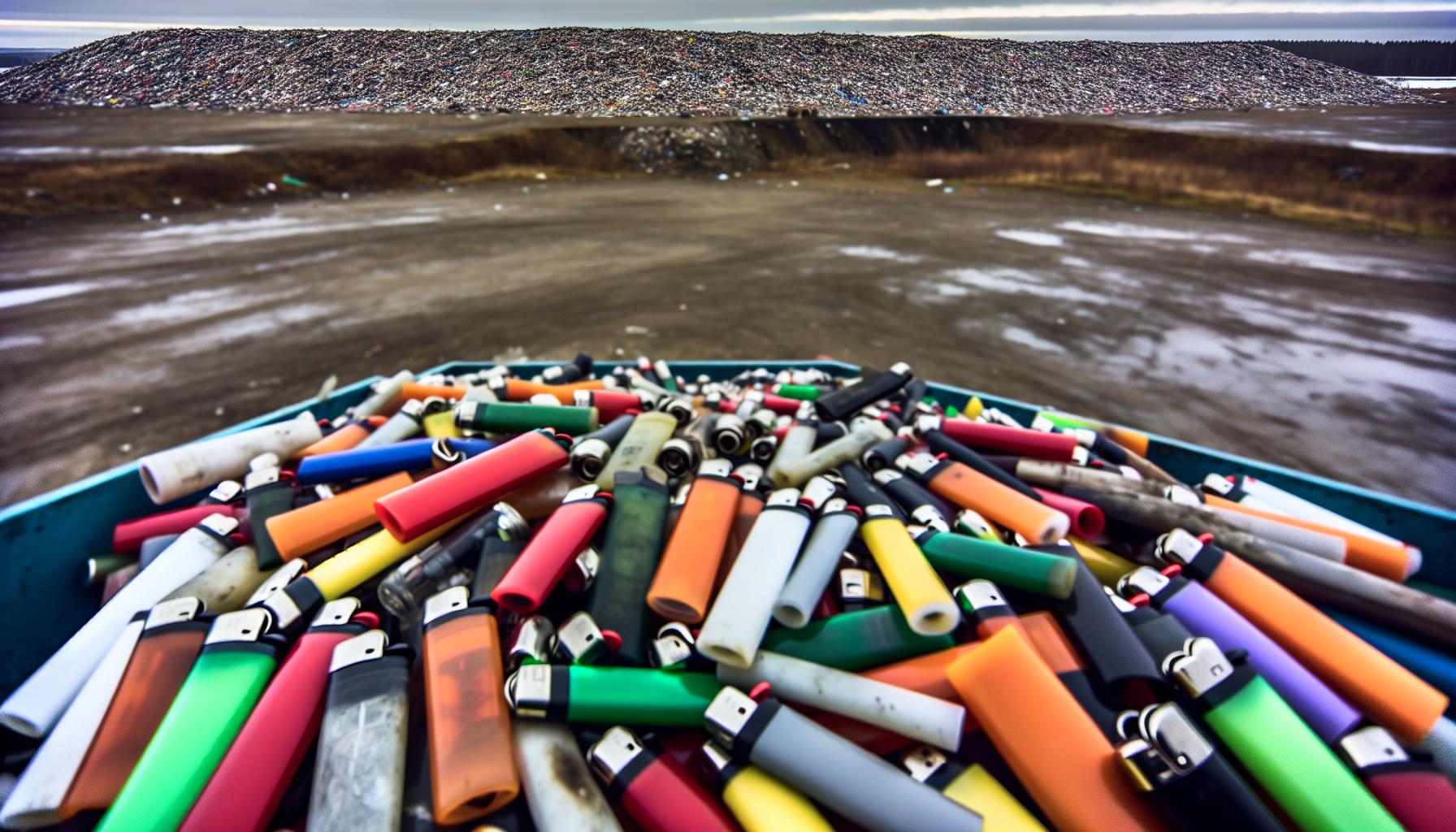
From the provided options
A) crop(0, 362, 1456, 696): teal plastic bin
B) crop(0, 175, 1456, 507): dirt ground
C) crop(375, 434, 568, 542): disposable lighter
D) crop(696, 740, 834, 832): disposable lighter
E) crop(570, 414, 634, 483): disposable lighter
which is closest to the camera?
crop(696, 740, 834, 832): disposable lighter

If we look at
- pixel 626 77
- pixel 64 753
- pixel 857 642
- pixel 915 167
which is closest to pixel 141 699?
pixel 64 753

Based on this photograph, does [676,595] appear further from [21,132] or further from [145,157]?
[21,132]

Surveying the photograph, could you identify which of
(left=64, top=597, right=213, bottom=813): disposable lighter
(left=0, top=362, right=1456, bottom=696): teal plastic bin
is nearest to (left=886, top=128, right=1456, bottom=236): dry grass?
(left=0, top=362, right=1456, bottom=696): teal plastic bin

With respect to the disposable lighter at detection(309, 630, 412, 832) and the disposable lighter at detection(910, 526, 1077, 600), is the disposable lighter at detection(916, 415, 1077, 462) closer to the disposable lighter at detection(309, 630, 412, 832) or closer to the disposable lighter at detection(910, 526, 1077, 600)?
the disposable lighter at detection(910, 526, 1077, 600)

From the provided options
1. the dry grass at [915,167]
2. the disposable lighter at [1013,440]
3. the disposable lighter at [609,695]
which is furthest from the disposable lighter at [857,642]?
the dry grass at [915,167]

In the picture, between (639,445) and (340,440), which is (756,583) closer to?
(639,445)

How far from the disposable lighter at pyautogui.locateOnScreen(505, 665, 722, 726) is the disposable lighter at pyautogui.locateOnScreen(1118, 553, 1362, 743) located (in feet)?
3.98

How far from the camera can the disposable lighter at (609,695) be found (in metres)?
1.27

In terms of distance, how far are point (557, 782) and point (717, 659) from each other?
392 mm

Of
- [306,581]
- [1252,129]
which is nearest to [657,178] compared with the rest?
[306,581]

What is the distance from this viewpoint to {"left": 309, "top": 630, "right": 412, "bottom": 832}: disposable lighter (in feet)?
3.68

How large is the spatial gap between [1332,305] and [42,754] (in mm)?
10674

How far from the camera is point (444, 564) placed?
5.52ft

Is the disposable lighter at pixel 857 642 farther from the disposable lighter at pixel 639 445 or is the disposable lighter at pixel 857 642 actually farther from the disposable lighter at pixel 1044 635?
the disposable lighter at pixel 639 445
